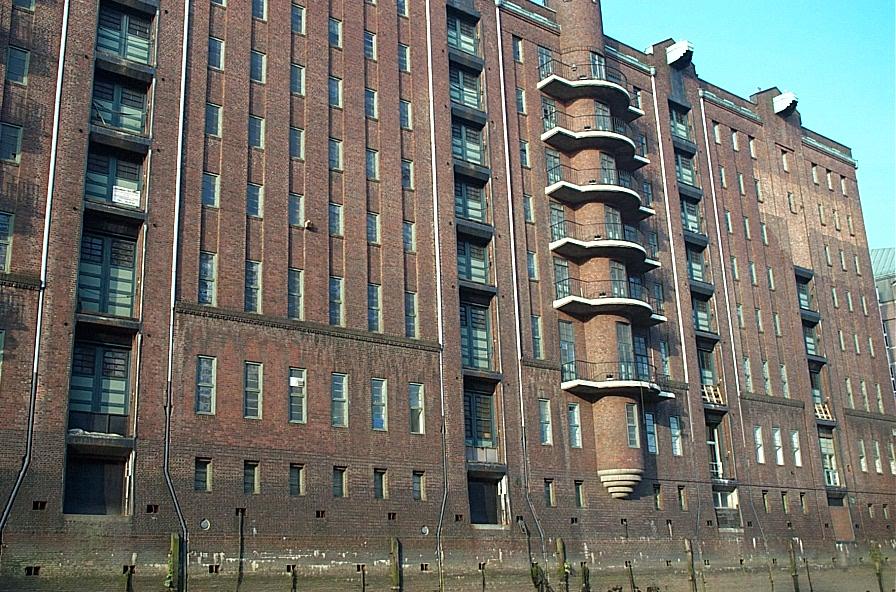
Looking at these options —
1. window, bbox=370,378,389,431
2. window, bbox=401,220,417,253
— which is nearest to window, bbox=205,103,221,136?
window, bbox=401,220,417,253

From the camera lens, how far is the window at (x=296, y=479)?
39844 millimetres

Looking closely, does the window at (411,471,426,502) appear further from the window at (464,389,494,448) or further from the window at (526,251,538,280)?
the window at (526,251,538,280)

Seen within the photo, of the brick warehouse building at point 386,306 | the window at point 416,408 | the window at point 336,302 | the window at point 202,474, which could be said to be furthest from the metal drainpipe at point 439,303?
the window at point 202,474

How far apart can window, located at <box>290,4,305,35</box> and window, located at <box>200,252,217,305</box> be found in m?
12.4

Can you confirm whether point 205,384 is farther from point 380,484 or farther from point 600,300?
point 600,300

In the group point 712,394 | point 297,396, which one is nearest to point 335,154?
point 297,396

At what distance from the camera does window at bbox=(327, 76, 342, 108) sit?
47.0 m

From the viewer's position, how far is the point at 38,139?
37.6 m

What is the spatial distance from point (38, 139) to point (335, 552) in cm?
1917

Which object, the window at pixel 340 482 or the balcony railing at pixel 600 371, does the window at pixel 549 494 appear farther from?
the window at pixel 340 482

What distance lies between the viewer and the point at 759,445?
202 ft

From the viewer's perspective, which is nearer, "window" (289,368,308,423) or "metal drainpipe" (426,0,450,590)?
"window" (289,368,308,423)

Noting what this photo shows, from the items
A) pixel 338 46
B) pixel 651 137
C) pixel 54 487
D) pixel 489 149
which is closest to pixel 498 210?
pixel 489 149

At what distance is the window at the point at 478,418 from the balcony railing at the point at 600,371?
16.3ft
